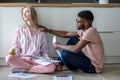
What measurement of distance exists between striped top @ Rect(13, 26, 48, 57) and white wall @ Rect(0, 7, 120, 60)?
12 centimetres

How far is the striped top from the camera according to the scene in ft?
11.1

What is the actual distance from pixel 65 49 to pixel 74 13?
51 centimetres

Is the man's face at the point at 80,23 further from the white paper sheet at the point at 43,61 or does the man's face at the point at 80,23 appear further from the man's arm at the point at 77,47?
the white paper sheet at the point at 43,61

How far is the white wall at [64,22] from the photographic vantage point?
11.4ft

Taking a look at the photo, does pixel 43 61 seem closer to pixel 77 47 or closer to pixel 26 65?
pixel 26 65

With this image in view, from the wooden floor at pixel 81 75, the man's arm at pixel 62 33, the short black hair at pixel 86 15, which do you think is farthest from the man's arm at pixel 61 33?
the wooden floor at pixel 81 75

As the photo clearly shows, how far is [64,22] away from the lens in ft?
11.5

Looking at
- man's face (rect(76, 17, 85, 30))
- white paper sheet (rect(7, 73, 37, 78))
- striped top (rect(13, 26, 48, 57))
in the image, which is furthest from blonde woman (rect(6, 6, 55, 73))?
man's face (rect(76, 17, 85, 30))

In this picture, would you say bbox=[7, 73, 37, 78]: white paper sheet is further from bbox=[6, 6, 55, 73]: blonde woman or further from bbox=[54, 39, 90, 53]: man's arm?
bbox=[54, 39, 90, 53]: man's arm

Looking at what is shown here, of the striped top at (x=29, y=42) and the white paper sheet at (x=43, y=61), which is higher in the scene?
the striped top at (x=29, y=42)

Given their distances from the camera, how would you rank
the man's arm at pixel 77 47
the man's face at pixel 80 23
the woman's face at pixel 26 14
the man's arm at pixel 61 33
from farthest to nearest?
the man's arm at pixel 61 33
the woman's face at pixel 26 14
the man's face at pixel 80 23
the man's arm at pixel 77 47

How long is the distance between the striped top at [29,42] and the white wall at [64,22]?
0.40 feet

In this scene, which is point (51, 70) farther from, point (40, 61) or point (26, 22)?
point (26, 22)

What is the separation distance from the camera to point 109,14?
3537 millimetres
